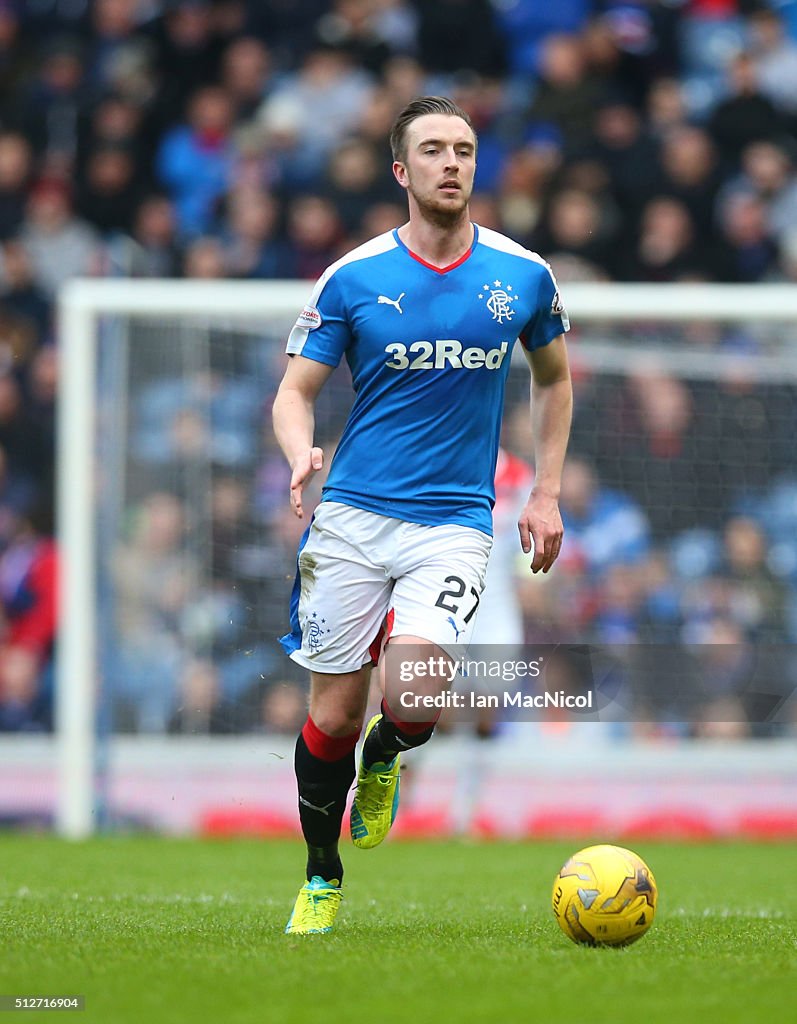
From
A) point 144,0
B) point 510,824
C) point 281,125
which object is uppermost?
point 144,0

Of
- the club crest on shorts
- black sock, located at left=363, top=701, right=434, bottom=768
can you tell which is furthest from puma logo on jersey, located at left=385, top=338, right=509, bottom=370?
black sock, located at left=363, top=701, right=434, bottom=768

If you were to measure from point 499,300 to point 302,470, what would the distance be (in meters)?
0.90

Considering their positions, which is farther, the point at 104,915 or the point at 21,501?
the point at 21,501

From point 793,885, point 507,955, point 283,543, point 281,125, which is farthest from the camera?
point 281,125

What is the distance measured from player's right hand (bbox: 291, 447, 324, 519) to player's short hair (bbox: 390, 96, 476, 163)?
42.7 inches

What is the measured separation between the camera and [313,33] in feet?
49.9

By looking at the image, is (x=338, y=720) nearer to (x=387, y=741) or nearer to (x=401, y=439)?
(x=387, y=741)

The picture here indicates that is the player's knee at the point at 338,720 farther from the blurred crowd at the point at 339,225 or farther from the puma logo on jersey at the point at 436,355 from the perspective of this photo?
the blurred crowd at the point at 339,225

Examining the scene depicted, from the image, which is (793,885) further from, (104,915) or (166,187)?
(166,187)

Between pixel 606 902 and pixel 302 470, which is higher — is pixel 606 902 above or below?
below

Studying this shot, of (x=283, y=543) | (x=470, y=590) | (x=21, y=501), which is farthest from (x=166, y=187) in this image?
(x=470, y=590)

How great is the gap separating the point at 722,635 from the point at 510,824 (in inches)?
76.0

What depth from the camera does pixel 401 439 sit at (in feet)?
17.4

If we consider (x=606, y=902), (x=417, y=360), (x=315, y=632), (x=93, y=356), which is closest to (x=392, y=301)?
Answer: (x=417, y=360)
